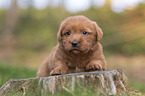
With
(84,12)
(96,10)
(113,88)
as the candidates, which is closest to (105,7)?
(96,10)

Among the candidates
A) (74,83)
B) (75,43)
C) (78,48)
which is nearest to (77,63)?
(78,48)

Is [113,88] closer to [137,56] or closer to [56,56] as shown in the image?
[56,56]

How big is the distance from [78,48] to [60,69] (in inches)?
22.1

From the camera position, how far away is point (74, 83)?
3.59 meters

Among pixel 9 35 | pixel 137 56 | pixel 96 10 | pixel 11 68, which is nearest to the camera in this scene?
pixel 11 68

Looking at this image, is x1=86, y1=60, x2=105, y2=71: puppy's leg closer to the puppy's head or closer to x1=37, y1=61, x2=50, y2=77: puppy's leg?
the puppy's head

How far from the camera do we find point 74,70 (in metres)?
4.57

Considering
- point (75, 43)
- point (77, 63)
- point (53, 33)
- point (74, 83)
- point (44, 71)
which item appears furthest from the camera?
point (53, 33)

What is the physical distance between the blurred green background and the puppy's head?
16.0ft

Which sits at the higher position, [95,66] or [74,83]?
[95,66]

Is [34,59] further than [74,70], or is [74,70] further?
[34,59]

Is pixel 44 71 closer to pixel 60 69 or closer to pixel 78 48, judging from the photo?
pixel 60 69

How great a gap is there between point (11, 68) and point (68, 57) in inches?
198

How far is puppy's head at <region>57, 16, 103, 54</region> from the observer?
4215mm
